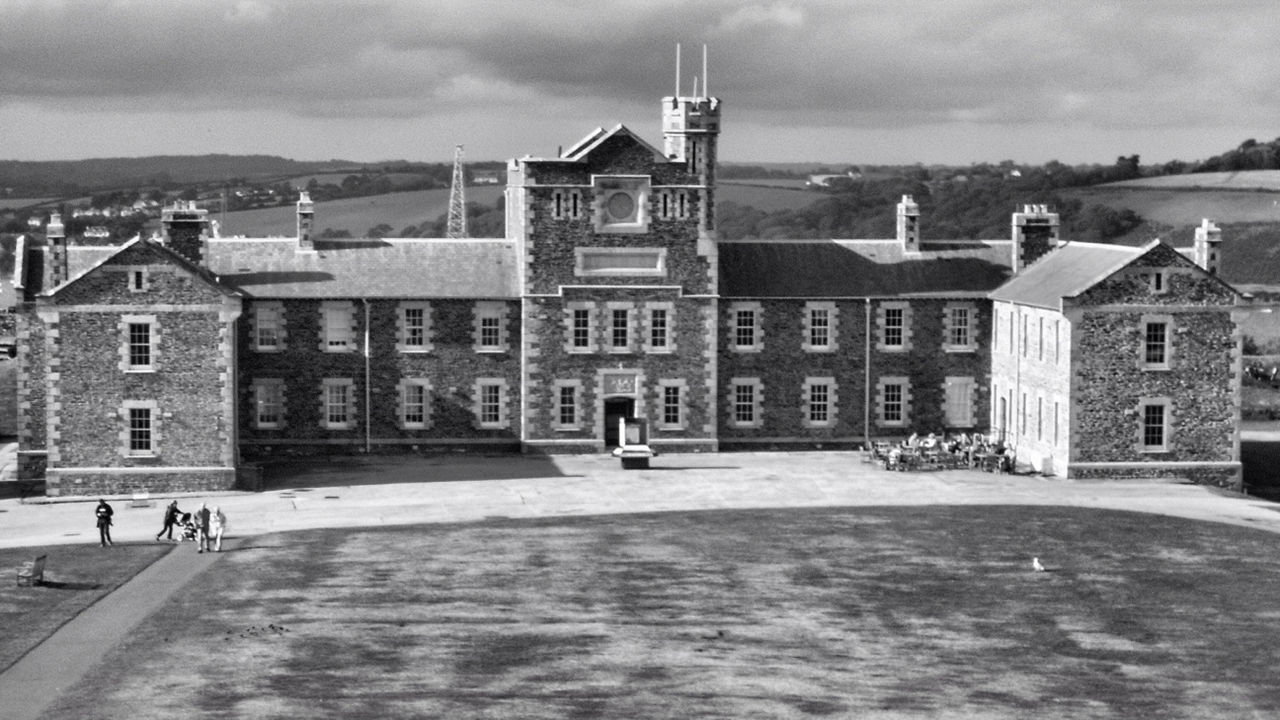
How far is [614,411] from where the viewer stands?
72000 mm

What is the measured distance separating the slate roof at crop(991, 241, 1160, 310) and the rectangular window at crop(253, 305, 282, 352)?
22.9 m

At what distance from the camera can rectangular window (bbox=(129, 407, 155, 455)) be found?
63.8 metres

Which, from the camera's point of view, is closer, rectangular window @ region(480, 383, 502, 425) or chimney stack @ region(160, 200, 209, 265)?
chimney stack @ region(160, 200, 209, 265)

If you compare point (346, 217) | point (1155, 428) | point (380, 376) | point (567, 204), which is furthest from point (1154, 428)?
point (346, 217)

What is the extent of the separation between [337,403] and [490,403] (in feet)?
15.7

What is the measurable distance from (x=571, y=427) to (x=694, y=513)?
40.4ft

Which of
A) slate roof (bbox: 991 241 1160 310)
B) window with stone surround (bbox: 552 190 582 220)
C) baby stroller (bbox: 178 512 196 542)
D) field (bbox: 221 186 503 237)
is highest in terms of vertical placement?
field (bbox: 221 186 503 237)

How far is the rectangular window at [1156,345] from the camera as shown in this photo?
66.7m

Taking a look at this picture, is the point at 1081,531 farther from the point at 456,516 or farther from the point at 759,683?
the point at 759,683

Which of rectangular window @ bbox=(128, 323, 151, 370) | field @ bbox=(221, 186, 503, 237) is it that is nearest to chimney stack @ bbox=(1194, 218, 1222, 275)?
rectangular window @ bbox=(128, 323, 151, 370)

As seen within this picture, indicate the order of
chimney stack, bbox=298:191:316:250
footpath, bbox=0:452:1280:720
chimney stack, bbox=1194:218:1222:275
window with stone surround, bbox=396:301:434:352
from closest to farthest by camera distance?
1. footpath, bbox=0:452:1280:720
2. window with stone surround, bbox=396:301:434:352
3. chimney stack, bbox=1194:218:1222:275
4. chimney stack, bbox=298:191:316:250

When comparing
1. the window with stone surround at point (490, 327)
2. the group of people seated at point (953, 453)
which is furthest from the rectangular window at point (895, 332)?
the window with stone surround at point (490, 327)

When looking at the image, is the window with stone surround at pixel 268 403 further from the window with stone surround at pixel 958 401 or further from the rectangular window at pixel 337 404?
the window with stone surround at pixel 958 401

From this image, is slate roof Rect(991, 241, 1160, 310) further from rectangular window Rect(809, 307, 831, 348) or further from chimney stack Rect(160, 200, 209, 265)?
chimney stack Rect(160, 200, 209, 265)
